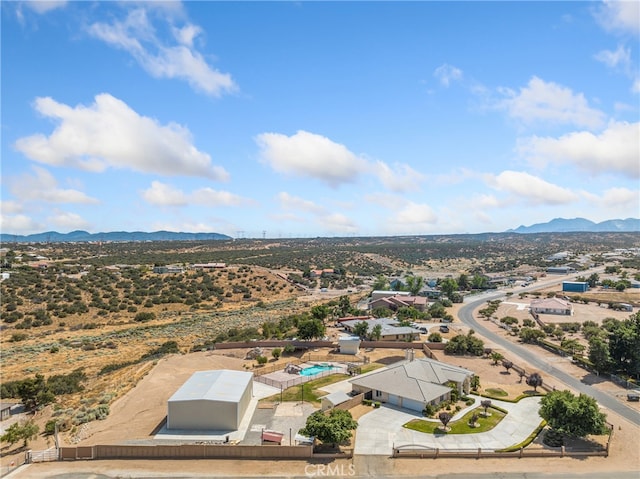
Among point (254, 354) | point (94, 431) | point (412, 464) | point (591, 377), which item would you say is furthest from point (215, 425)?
point (591, 377)

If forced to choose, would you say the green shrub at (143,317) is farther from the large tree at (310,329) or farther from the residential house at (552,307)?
the residential house at (552,307)

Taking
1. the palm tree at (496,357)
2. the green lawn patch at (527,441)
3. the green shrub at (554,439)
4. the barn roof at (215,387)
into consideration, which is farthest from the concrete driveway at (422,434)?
the palm tree at (496,357)

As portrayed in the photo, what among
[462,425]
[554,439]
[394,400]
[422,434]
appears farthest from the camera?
[394,400]

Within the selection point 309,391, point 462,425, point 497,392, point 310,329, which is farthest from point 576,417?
point 310,329

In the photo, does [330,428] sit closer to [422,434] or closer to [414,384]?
[422,434]

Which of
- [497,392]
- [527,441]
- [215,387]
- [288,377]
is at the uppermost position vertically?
[215,387]

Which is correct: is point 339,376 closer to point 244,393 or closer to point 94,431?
point 244,393

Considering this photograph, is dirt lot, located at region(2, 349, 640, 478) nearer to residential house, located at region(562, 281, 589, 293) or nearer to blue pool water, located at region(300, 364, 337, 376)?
blue pool water, located at region(300, 364, 337, 376)
